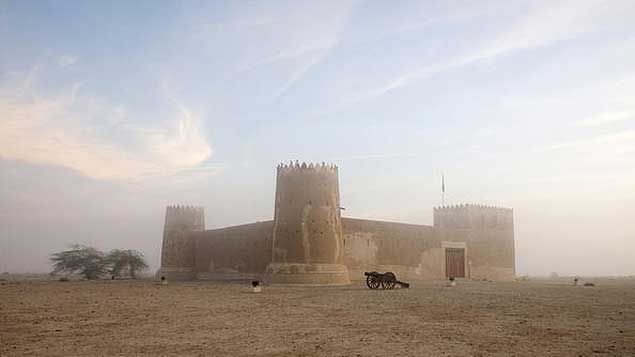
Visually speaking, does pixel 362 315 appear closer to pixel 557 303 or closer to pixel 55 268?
pixel 557 303

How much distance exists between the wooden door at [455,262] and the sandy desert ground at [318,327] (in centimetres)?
1770

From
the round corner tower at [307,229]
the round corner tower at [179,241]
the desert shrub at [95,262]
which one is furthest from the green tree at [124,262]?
the round corner tower at [307,229]

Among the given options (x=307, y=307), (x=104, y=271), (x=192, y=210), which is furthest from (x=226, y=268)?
(x=307, y=307)

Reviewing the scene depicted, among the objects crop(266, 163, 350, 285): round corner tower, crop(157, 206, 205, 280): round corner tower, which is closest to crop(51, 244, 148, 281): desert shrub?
crop(157, 206, 205, 280): round corner tower

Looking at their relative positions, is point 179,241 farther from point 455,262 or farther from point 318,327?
point 318,327

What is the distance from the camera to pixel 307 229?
25.8m

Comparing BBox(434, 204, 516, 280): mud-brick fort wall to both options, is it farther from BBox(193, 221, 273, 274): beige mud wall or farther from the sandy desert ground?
the sandy desert ground

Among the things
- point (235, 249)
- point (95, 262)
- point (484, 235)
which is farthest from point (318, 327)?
point (95, 262)

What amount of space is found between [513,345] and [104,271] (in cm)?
4183

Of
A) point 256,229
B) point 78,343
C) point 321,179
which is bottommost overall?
point 78,343

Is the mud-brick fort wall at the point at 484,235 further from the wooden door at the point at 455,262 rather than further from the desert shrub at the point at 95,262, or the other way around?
the desert shrub at the point at 95,262

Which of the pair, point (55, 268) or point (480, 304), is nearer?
point (480, 304)

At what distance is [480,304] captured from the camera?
1488 centimetres

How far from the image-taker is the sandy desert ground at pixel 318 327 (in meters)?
8.30
